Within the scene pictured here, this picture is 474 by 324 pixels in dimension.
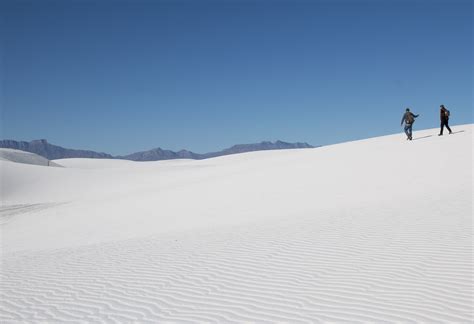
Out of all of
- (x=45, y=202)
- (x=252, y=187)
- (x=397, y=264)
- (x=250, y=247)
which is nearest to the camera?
(x=397, y=264)

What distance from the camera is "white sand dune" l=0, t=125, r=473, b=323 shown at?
4586 millimetres

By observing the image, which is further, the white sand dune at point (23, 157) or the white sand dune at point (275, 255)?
the white sand dune at point (23, 157)

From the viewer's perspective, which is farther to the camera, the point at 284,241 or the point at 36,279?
the point at 284,241

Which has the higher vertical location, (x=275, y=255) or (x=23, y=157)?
(x=23, y=157)

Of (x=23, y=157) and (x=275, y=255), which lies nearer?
(x=275, y=255)

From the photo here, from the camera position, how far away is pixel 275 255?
266 inches

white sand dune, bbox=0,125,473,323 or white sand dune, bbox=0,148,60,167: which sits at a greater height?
white sand dune, bbox=0,148,60,167

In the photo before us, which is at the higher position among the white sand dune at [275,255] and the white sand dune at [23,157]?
the white sand dune at [23,157]

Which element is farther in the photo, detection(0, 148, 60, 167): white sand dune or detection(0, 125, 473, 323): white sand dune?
detection(0, 148, 60, 167): white sand dune

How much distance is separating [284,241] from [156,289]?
9.74ft

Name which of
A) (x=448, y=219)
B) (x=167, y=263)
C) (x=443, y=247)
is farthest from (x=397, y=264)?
(x=167, y=263)

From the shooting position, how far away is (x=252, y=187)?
17016 mm

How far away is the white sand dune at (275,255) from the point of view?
4586 mm

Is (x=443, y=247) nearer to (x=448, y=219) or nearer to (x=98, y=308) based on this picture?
(x=448, y=219)
